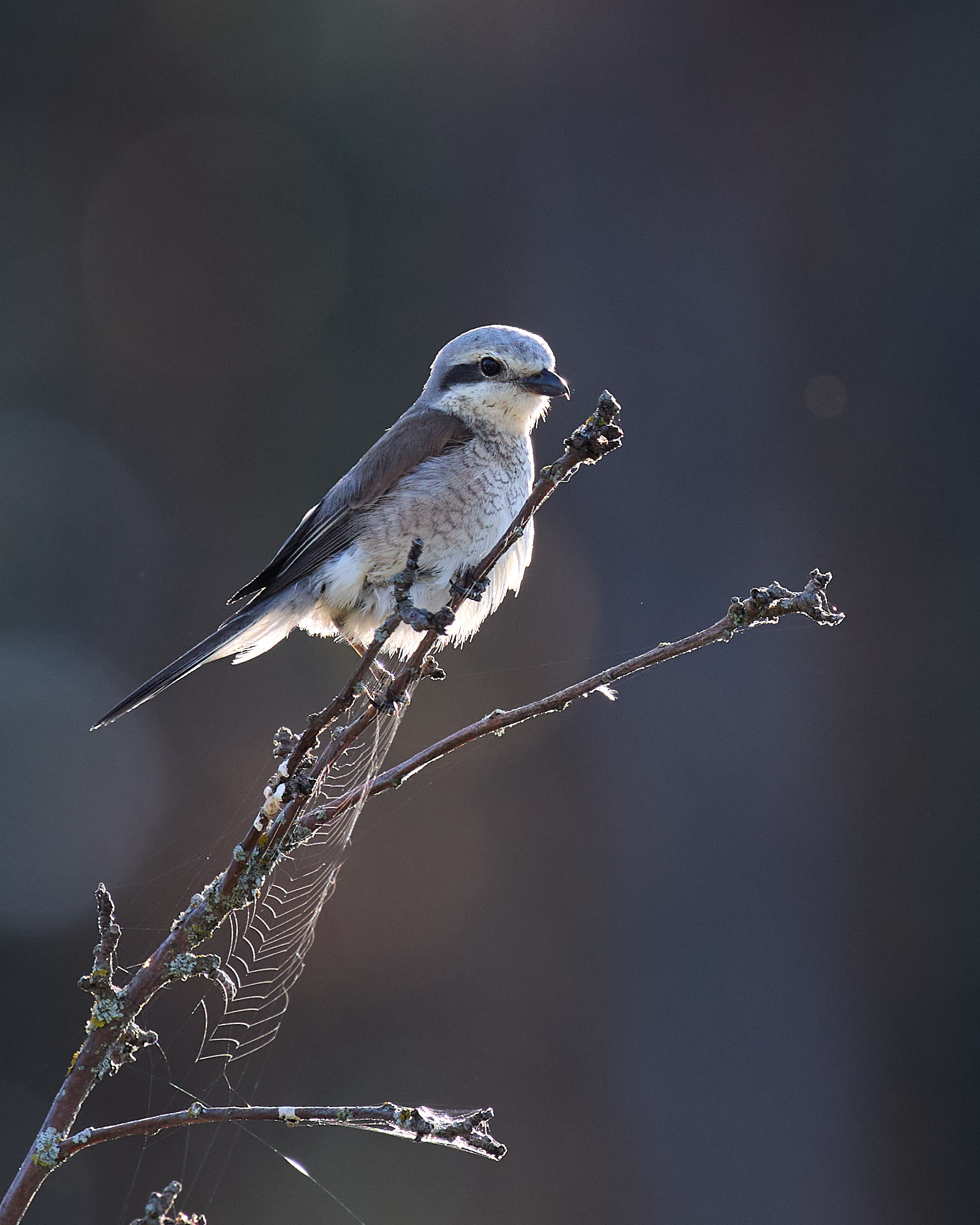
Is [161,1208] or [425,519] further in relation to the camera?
[425,519]

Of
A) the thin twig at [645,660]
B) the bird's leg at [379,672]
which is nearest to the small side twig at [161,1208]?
the thin twig at [645,660]

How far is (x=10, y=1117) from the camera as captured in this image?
4316 mm

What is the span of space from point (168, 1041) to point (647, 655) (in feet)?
10.9

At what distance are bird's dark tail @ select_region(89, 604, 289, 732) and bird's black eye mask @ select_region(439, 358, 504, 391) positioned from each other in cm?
Result: 70

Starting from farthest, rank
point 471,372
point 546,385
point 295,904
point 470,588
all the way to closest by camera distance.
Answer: point 471,372 → point 546,385 → point 295,904 → point 470,588

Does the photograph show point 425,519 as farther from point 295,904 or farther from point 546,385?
point 295,904

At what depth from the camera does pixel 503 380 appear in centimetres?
240

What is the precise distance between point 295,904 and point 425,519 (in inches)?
32.7

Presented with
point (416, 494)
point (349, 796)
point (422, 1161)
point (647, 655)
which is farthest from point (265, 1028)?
point (647, 655)

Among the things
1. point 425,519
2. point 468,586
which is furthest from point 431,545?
point 468,586

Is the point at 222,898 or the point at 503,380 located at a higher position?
the point at 503,380

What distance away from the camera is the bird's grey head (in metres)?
2.38

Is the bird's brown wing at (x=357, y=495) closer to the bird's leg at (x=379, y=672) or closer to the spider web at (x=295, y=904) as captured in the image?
the bird's leg at (x=379, y=672)

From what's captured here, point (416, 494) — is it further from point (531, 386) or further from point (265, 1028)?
point (265, 1028)
